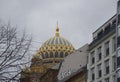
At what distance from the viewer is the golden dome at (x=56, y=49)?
155m

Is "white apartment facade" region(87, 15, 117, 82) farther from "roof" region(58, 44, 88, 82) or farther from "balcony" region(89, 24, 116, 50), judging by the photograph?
"roof" region(58, 44, 88, 82)

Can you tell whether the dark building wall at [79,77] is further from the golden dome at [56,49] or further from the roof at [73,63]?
the golden dome at [56,49]

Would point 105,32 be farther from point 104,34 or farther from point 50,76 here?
point 50,76

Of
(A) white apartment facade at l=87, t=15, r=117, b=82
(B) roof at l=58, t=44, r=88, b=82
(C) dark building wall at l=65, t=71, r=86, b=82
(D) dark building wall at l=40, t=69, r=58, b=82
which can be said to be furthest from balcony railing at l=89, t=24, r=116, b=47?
(D) dark building wall at l=40, t=69, r=58, b=82

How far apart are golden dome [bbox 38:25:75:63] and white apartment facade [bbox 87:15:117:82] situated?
7913 cm

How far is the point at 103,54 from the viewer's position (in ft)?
223

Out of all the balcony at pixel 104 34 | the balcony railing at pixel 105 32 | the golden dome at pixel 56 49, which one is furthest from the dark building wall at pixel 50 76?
the golden dome at pixel 56 49

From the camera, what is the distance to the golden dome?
508ft

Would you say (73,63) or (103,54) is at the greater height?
(73,63)

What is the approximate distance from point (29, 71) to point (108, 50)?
25.3m

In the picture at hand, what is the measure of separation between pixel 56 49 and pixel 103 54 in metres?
91.5

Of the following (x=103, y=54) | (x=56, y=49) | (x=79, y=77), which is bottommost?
(x=79, y=77)

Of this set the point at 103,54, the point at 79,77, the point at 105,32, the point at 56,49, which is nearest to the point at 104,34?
the point at 105,32

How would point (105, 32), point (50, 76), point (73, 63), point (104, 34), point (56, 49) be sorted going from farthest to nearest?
point (56, 49), point (50, 76), point (73, 63), point (104, 34), point (105, 32)
